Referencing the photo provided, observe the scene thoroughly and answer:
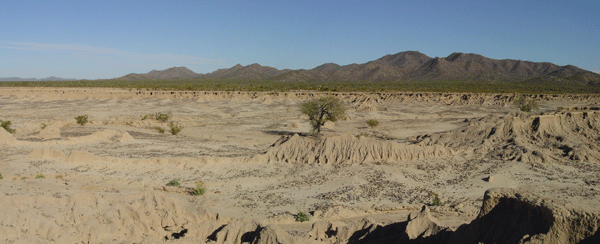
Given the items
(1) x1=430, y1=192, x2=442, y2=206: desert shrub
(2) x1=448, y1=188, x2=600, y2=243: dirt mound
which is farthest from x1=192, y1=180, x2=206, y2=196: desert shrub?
(2) x1=448, y1=188, x2=600, y2=243: dirt mound

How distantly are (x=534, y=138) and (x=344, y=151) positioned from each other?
1393 centimetres

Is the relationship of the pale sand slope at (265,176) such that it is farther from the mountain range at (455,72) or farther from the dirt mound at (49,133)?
the mountain range at (455,72)

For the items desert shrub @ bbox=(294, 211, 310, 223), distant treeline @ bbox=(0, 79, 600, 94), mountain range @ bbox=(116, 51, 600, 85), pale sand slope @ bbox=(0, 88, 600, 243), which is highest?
mountain range @ bbox=(116, 51, 600, 85)

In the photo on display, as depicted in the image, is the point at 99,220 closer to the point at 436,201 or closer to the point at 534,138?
the point at 436,201

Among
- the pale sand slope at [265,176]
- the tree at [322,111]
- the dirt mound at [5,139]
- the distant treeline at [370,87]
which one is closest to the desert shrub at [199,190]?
the pale sand slope at [265,176]

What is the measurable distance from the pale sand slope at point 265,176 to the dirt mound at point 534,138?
102mm

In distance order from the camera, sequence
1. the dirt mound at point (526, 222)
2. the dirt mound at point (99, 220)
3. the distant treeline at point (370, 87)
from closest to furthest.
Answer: the dirt mound at point (526, 222) < the dirt mound at point (99, 220) < the distant treeline at point (370, 87)

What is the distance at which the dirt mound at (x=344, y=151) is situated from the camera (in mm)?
21938

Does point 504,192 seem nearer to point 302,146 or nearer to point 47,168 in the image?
point 302,146

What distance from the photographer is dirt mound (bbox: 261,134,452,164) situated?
72.0 ft

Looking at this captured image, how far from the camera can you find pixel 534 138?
84.6ft

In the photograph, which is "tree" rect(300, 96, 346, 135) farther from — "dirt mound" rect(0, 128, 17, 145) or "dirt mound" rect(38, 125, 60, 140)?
"dirt mound" rect(0, 128, 17, 145)

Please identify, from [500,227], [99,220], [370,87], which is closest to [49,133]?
[99,220]

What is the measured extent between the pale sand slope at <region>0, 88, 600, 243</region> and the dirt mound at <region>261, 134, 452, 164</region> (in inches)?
2.8
